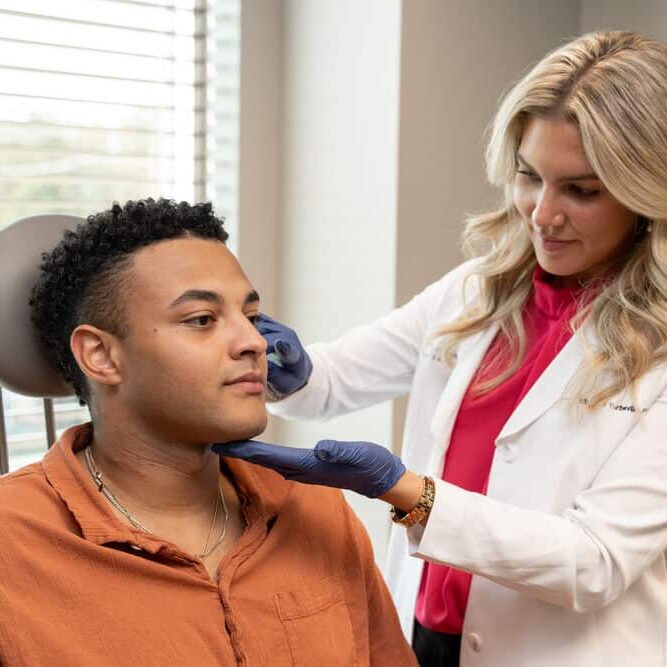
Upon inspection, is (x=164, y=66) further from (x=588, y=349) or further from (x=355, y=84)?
(x=588, y=349)

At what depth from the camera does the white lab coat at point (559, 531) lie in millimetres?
1467

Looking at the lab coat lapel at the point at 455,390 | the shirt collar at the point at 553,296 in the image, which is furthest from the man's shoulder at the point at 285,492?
the shirt collar at the point at 553,296

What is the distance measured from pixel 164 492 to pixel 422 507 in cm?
36

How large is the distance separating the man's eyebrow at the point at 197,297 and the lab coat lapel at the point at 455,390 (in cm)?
48

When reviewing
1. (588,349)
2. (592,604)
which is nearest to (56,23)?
(588,349)

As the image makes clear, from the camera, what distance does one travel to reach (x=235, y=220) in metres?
2.58

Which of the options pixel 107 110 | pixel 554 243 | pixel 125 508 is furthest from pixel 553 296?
pixel 107 110

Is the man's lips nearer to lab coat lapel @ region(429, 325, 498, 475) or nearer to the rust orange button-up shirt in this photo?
the rust orange button-up shirt

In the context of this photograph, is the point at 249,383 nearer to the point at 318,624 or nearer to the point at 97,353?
the point at 97,353

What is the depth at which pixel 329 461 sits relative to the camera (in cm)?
142

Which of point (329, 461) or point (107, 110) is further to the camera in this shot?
point (107, 110)

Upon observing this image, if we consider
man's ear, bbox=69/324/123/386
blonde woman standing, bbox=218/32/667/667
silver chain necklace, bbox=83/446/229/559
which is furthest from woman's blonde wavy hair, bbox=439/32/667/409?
man's ear, bbox=69/324/123/386

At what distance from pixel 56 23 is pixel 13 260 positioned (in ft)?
3.69

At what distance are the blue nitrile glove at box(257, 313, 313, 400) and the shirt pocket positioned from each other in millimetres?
453
